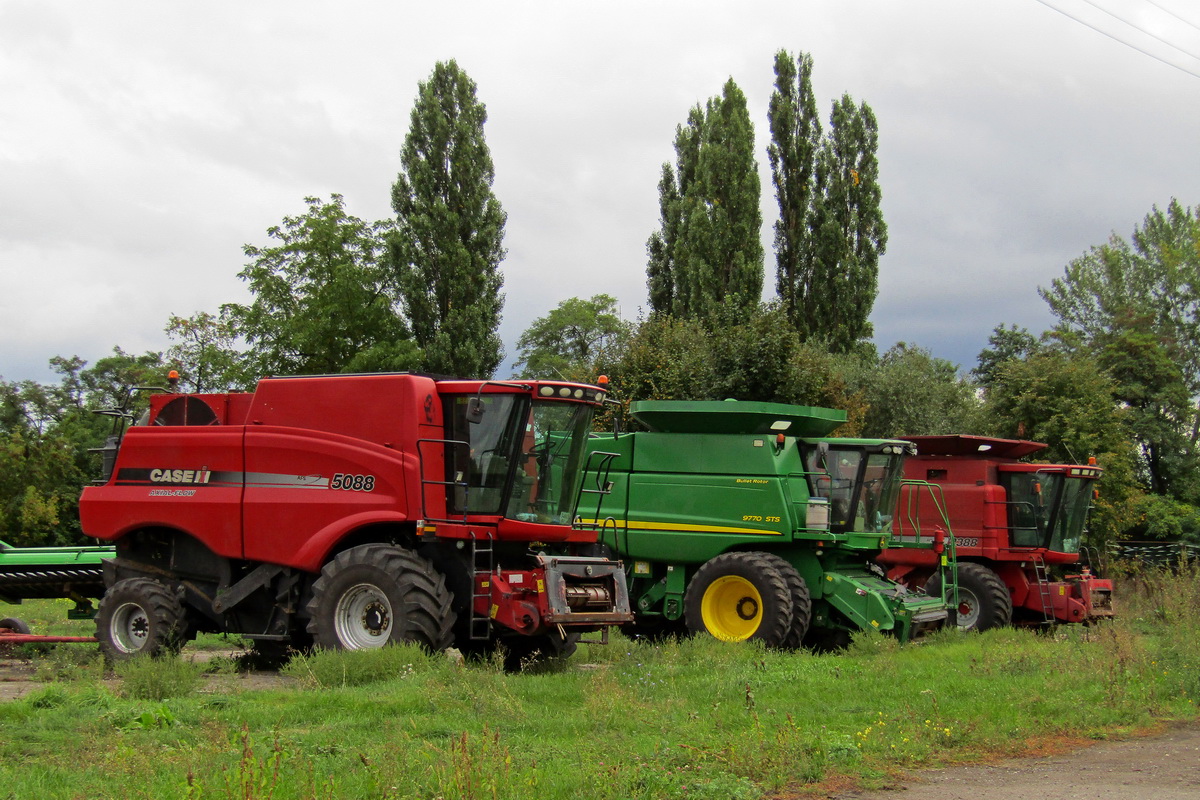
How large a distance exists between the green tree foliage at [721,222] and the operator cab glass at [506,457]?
64.4ft

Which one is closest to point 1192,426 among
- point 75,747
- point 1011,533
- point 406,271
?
point 1011,533

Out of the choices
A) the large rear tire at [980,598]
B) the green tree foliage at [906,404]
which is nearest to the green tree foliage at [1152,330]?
the green tree foliage at [906,404]

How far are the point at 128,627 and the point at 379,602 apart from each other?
3420 millimetres

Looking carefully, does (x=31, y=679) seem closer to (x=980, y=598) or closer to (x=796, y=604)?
(x=796, y=604)

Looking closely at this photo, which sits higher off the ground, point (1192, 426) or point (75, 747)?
point (1192, 426)

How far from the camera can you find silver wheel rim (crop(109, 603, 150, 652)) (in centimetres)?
1314

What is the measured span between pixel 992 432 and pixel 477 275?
49.6ft

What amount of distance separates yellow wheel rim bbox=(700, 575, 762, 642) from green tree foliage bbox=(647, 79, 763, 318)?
16941 mm

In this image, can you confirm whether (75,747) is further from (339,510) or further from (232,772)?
(339,510)

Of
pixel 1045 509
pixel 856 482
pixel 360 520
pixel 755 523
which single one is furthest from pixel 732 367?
pixel 360 520

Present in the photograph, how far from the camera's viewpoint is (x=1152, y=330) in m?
43.2

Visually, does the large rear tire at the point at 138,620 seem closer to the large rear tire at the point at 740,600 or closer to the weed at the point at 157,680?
the weed at the point at 157,680

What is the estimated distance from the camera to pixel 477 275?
111 feet

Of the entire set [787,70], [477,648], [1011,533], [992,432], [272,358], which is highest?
[787,70]
